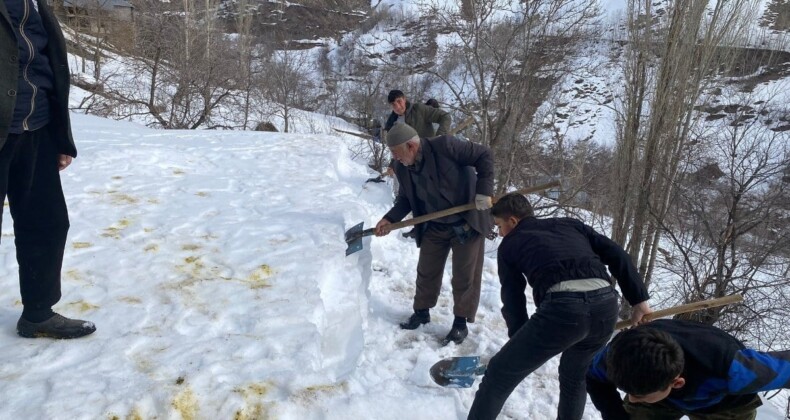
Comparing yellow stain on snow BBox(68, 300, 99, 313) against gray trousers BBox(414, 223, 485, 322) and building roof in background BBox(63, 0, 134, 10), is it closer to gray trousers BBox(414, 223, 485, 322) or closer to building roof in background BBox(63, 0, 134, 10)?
gray trousers BBox(414, 223, 485, 322)

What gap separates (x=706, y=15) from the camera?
9.42 meters

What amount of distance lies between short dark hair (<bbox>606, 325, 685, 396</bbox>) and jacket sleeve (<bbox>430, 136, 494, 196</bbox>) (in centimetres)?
189

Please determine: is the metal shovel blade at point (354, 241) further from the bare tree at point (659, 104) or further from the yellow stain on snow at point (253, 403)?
the bare tree at point (659, 104)

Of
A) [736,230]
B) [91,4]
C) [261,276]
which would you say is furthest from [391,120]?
[91,4]

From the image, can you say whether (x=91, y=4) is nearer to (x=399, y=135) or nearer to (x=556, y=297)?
(x=399, y=135)

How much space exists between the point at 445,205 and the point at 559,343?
1666 mm

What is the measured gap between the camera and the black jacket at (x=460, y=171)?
11.7ft

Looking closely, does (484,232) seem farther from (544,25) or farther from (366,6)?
(366,6)

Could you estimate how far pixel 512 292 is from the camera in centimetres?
253

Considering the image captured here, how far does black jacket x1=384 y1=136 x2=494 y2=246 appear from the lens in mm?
3578

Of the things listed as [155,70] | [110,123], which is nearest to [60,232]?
[110,123]

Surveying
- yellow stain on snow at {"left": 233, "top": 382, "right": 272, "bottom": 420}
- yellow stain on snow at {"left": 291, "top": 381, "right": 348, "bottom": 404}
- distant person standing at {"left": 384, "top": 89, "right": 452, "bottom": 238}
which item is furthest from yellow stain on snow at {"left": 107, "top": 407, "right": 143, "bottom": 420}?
distant person standing at {"left": 384, "top": 89, "right": 452, "bottom": 238}

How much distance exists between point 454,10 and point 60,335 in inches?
431

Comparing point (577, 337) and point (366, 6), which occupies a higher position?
point (366, 6)
